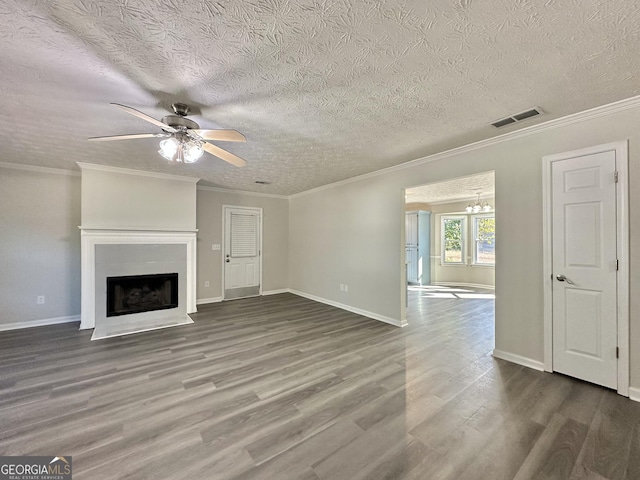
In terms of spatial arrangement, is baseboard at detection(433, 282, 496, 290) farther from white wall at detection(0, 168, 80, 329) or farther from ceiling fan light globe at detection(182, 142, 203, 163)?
white wall at detection(0, 168, 80, 329)

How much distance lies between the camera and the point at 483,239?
291 inches

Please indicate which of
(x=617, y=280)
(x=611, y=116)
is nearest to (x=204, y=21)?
(x=611, y=116)

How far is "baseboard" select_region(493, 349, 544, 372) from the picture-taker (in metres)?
2.68

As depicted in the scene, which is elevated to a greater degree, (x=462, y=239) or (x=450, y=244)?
(x=462, y=239)

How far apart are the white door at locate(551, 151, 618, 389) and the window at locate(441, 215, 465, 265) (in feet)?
17.6

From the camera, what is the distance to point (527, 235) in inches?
110

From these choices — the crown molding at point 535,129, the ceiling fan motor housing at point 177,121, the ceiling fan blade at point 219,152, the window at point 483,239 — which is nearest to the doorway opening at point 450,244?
the window at point 483,239

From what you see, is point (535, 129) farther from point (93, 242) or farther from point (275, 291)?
point (93, 242)

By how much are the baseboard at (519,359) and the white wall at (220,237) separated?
485 cm

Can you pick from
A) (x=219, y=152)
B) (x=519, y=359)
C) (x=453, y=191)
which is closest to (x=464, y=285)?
(x=453, y=191)

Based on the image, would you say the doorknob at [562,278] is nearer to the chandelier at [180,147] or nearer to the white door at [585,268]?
the white door at [585,268]

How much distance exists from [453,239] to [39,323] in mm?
9349

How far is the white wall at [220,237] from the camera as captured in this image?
219 inches

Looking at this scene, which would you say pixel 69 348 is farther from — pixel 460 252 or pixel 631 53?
pixel 460 252
